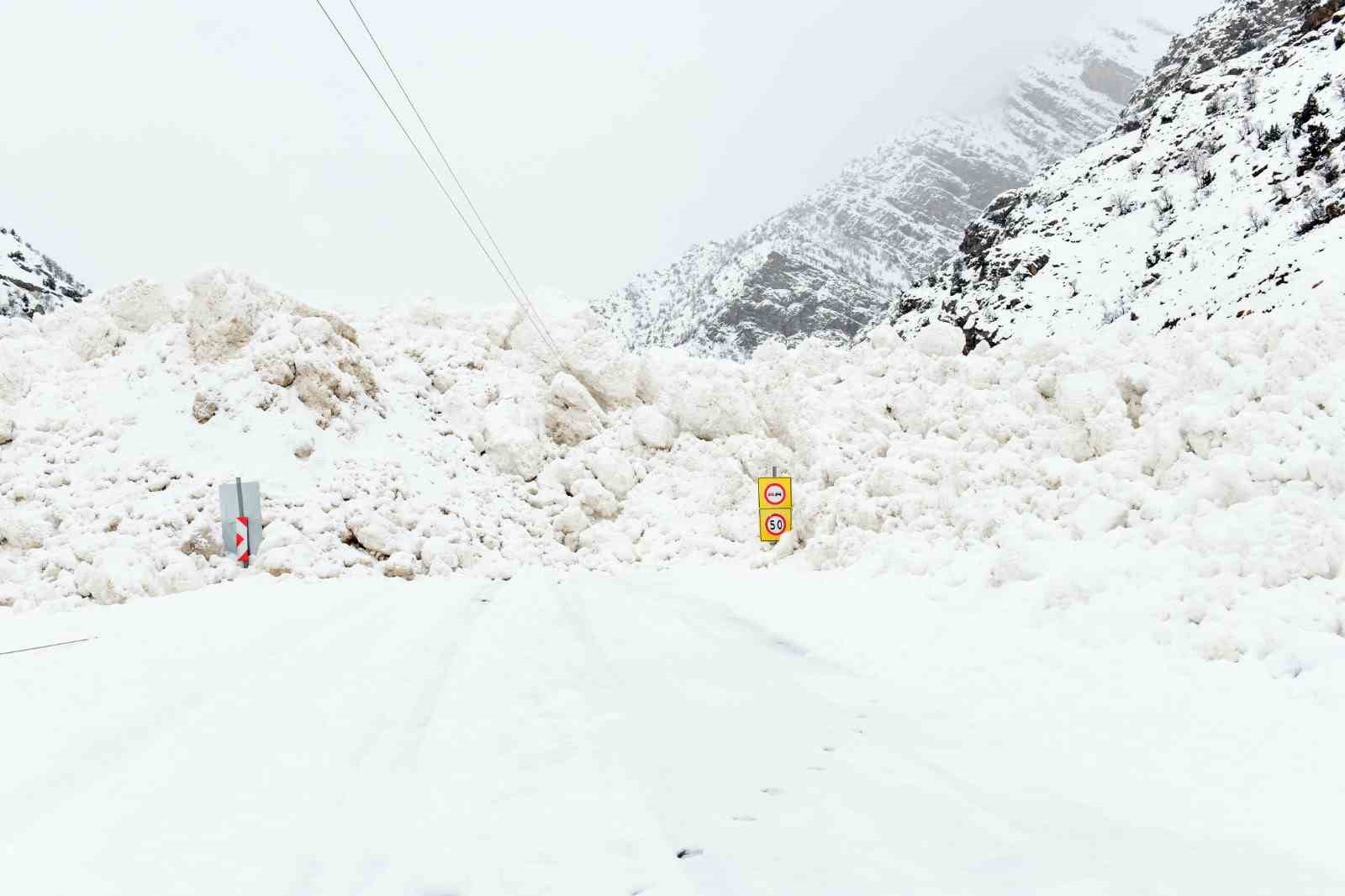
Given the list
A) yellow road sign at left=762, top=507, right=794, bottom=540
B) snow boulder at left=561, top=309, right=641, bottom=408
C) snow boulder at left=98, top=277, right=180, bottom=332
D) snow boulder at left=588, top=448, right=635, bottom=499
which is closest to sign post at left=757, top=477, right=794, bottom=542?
yellow road sign at left=762, top=507, right=794, bottom=540

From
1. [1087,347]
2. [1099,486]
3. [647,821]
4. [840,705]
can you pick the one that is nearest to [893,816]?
[647,821]

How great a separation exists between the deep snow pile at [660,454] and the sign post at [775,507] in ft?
1.78

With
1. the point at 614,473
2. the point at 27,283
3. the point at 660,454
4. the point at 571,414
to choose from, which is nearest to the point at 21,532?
the point at 614,473

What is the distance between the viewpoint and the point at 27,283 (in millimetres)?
37531

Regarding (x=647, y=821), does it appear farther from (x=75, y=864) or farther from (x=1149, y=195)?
(x=1149, y=195)

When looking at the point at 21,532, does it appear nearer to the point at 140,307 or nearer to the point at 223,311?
the point at 223,311

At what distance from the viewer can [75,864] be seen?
2291 mm

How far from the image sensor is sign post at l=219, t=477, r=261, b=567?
10891 millimetres

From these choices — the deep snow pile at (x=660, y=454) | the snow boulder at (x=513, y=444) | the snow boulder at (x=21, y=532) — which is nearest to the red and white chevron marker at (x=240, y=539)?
the deep snow pile at (x=660, y=454)

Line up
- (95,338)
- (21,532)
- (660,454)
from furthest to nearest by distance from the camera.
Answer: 1. (660,454)
2. (95,338)
3. (21,532)

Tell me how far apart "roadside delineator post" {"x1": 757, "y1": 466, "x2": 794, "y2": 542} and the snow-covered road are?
5551mm

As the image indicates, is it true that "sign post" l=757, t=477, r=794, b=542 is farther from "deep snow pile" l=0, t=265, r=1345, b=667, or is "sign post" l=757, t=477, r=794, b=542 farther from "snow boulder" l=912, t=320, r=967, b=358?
"snow boulder" l=912, t=320, r=967, b=358

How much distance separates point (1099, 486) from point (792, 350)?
37.2ft

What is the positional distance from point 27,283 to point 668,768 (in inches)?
1982
